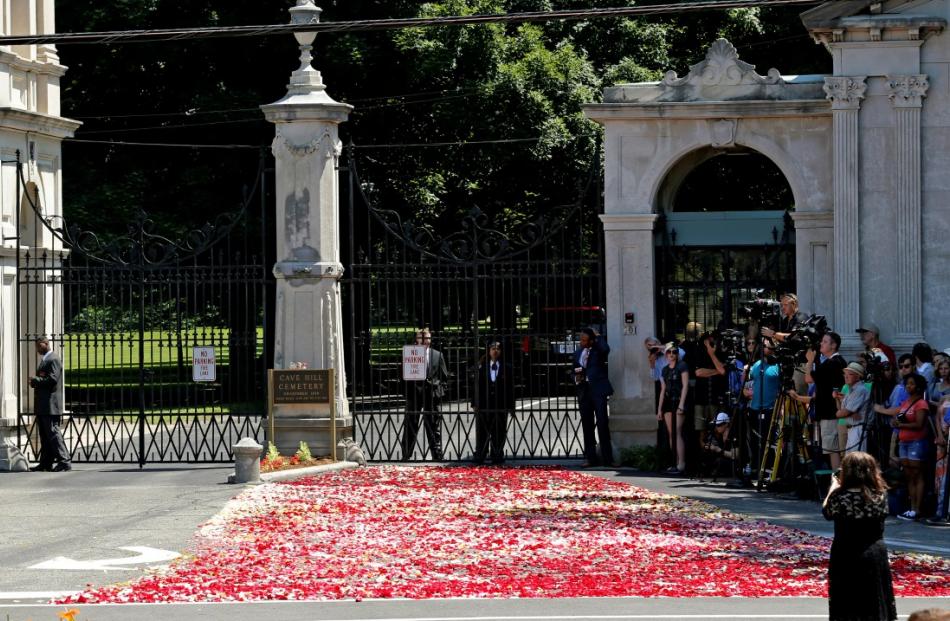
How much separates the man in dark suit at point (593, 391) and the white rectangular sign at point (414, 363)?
7.03 feet

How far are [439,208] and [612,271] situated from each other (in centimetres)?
1268

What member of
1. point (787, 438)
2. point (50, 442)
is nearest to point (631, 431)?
point (787, 438)

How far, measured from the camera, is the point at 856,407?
680 inches

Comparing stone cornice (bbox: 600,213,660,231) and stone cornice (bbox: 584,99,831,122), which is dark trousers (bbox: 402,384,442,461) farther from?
stone cornice (bbox: 584,99,831,122)

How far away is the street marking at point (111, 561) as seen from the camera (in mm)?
13586

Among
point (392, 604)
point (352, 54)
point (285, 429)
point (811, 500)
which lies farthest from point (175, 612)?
point (352, 54)

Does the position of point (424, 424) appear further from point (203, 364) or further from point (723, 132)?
point (723, 132)

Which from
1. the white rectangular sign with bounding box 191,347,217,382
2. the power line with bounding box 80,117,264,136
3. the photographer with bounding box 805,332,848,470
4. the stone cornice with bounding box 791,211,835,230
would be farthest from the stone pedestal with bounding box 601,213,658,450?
the power line with bounding box 80,117,264,136

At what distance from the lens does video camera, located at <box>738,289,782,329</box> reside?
19.7m

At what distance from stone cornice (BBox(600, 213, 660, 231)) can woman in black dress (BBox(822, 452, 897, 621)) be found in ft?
40.4

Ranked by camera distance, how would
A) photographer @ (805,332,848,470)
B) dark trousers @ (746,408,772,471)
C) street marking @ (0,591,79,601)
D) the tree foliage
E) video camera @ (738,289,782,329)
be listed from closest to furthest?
street marking @ (0,591,79,601) < photographer @ (805,332,848,470) < dark trousers @ (746,408,772,471) < video camera @ (738,289,782,329) < the tree foliage

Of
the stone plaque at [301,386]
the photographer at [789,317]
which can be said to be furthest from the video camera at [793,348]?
the stone plaque at [301,386]

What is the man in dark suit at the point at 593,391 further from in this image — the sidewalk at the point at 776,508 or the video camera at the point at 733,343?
the video camera at the point at 733,343

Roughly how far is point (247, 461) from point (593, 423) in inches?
196
